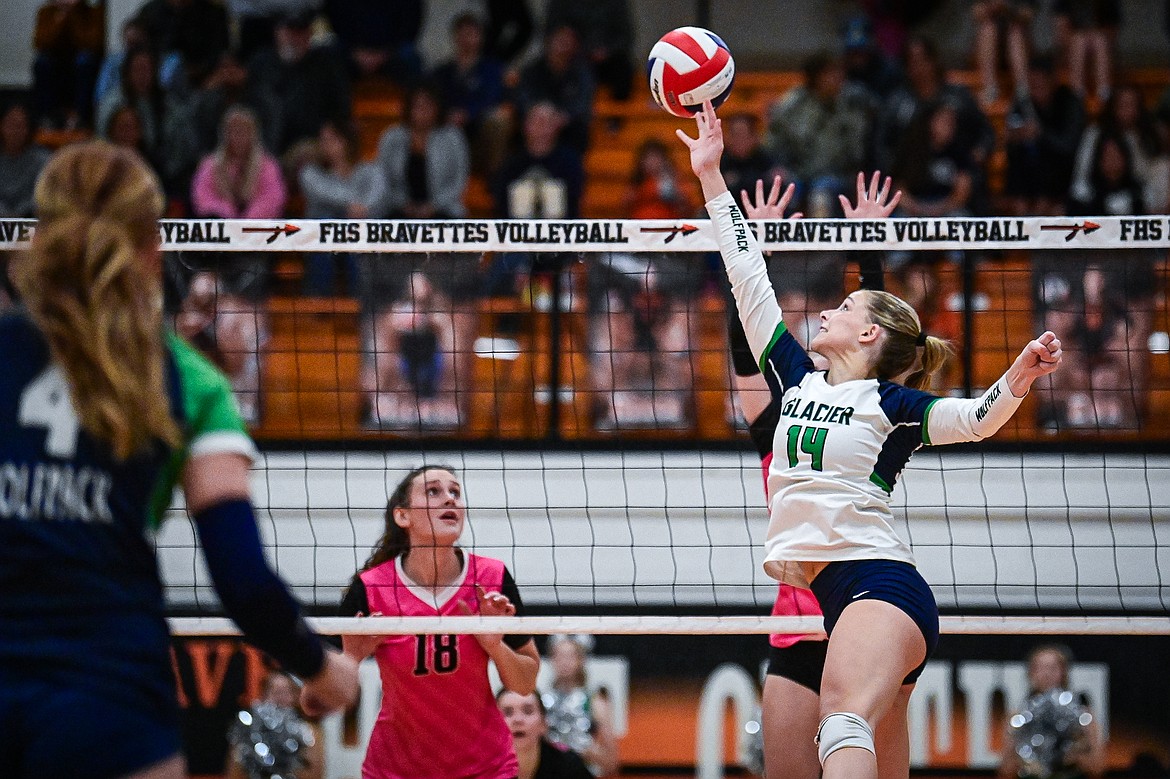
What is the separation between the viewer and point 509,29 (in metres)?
13.4

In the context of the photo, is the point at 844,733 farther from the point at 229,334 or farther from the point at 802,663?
the point at 229,334

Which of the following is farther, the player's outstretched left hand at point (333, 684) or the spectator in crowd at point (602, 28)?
the spectator in crowd at point (602, 28)

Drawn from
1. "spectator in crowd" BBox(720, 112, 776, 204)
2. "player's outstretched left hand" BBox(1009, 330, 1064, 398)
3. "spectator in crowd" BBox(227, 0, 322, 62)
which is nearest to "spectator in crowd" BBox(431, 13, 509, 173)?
"spectator in crowd" BBox(227, 0, 322, 62)

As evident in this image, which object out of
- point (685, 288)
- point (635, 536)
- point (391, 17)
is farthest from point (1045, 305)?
point (391, 17)

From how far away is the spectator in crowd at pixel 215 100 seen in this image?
11.8 meters

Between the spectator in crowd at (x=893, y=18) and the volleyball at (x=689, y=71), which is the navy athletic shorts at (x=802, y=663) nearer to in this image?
the volleyball at (x=689, y=71)

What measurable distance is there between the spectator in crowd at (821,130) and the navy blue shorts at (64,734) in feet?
30.4

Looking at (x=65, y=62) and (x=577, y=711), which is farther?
(x=65, y=62)

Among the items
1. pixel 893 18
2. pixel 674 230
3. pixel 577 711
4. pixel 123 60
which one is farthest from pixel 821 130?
pixel 674 230

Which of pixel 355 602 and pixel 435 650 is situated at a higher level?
pixel 355 602

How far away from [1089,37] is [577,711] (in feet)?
25.7

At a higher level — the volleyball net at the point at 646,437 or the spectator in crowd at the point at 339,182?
the spectator in crowd at the point at 339,182

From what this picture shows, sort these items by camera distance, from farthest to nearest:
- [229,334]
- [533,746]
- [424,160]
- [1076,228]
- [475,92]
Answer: [475,92], [424,160], [229,334], [533,746], [1076,228]

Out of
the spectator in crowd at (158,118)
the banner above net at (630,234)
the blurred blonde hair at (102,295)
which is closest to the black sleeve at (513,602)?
the banner above net at (630,234)
